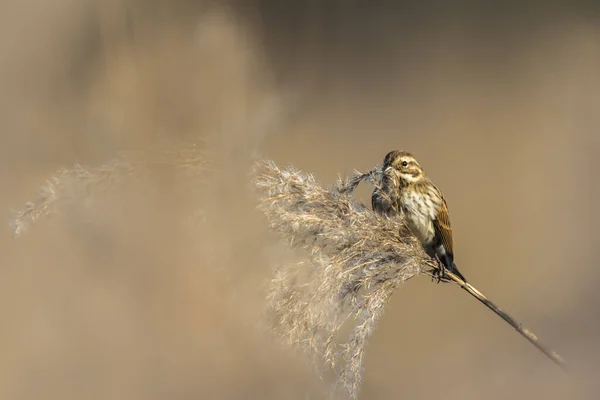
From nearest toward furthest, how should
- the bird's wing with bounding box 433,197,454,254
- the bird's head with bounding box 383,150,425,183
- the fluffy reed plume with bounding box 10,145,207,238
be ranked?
the fluffy reed plume with bounding box 10,145,207,238
the bird's head with bounding box 383,150,425,183
the bird's wing with bounding box 433,197,454,254

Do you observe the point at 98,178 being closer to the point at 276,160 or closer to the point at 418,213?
the point at 418,213

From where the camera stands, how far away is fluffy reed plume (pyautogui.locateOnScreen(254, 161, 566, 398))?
1.45 m

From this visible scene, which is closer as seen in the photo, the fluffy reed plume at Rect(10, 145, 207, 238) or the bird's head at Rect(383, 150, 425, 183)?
the fluffy reed plume at Rect(10, 145, 207, 238)

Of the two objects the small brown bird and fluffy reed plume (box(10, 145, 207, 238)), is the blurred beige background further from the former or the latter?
the small brown bird

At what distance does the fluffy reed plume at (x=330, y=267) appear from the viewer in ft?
4.77

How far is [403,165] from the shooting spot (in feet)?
6.76

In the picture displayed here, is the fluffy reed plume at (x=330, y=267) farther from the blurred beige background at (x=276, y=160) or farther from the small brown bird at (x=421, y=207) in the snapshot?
the small brown bird at (x=421, y=207)

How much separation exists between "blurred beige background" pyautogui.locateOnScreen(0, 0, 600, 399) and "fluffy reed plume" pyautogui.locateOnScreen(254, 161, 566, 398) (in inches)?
6.0

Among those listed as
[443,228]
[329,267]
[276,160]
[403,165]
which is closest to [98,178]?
[329,267]

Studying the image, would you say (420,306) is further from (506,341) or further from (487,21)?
(487,21)

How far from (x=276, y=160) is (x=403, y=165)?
150cm

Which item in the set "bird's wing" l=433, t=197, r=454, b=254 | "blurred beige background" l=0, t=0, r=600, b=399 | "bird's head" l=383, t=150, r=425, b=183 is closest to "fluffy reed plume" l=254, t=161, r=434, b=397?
"blurred beige background" l=0, t=0, r=600, b=399

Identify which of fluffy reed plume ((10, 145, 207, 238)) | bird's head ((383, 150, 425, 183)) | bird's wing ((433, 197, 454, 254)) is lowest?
bird's wing ((433, 197, 454, 254))

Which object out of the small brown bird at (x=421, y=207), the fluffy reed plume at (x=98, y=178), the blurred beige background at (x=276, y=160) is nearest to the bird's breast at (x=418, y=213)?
the small brown bird at (x=421, y=207)
